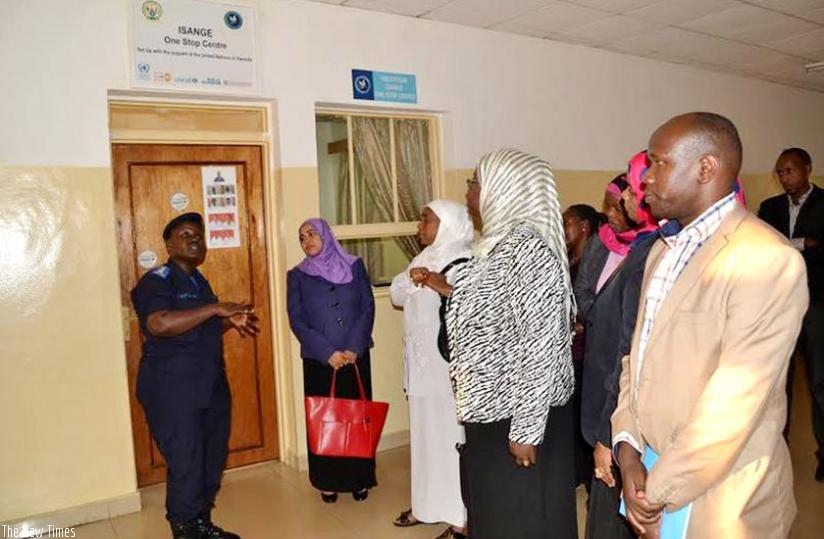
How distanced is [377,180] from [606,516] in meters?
3.04

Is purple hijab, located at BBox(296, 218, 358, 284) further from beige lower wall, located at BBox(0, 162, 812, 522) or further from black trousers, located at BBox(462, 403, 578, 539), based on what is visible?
black trousers, located at BBox(462, 403, 578, 539)

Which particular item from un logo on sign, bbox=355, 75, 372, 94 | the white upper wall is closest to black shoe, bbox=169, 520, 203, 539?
the white upper wall

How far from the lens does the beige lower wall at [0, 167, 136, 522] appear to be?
10.5 ft

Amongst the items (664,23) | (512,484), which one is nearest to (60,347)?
(512,484)

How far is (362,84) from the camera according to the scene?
423cm

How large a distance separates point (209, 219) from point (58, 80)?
1081mm

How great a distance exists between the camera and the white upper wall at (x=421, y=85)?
128 inches

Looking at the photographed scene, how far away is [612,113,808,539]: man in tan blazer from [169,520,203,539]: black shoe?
210 centimetres

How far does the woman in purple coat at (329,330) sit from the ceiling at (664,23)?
168 cm

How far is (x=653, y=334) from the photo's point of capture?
1458 millimetres

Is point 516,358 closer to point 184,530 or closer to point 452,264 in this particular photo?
point 452,264

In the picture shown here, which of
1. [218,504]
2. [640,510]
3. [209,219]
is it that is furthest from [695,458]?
[209,219]

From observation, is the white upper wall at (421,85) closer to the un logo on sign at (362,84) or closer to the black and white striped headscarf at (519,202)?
the un logo on sign at (362,84)

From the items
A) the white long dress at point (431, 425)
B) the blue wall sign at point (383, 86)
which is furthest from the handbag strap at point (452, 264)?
the blue wall sign at point (383, 86)
